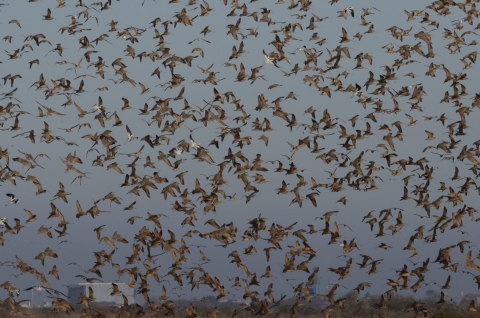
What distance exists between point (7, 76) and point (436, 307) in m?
37.1

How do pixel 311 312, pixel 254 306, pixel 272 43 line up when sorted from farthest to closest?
pixel 311 312
pixel 254 306
pixel 272 43

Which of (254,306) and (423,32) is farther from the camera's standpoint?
(254,306)

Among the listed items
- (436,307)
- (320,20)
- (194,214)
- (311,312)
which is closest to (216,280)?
(194,214)

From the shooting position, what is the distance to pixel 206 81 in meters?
48.1

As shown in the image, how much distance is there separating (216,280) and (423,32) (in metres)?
15.8

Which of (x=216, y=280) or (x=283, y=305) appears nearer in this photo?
(x=216, y=280)

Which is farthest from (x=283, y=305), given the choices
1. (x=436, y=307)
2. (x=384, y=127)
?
(x=384, y=127)

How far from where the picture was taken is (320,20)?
5119 cm

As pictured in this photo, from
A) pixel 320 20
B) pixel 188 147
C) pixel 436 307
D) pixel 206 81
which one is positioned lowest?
pixel 436 307

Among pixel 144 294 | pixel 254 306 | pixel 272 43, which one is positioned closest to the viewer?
pixel 144 294

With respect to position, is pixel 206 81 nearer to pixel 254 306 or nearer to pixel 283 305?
pixel 254 306

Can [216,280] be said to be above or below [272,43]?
below

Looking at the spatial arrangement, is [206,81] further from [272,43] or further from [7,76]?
[7,76]

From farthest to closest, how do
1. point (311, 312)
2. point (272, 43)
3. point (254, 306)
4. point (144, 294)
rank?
1. point (311, 312)
2. point (254, 306)
3. point (272, 43)
4. point (144, 294)
